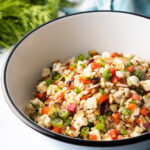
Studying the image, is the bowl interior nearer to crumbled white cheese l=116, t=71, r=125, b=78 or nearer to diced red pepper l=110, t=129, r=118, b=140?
crumbled white cheese l=116, t=71, r=125, b=78

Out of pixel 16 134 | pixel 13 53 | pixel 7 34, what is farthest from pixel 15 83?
pixel 7 34

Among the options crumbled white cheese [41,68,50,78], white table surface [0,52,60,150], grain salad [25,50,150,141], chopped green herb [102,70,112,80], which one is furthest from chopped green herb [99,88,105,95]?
crumbled white cheese [41,68,50,78]

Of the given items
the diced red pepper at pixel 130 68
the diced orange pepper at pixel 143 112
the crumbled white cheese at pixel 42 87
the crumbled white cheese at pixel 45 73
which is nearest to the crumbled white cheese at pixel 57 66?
the crumbled white cheese at pixel 45 73

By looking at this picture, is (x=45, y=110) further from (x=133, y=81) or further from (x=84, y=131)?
(x=133, y=81)

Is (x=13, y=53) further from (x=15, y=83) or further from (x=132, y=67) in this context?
(x=132, y=67)

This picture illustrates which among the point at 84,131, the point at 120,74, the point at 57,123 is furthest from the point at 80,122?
the point at 120,74

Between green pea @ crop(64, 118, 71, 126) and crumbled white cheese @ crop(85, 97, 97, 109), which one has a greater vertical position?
crumbled white cheese @ crop(85, 97, 97, 109)

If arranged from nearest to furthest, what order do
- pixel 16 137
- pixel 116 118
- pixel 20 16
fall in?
pixel 116 118 → pixel 16 137 → pixel 20 16
